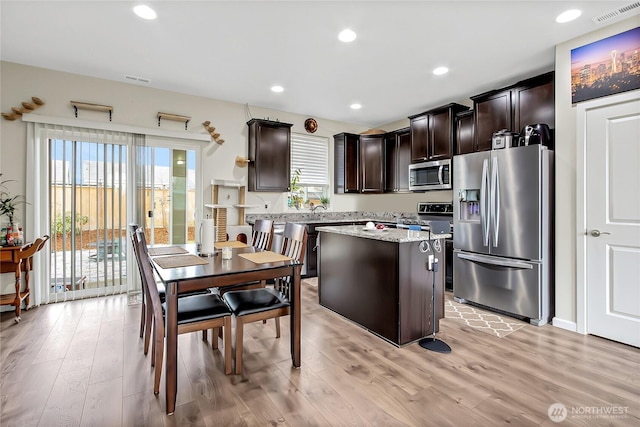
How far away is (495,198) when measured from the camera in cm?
339

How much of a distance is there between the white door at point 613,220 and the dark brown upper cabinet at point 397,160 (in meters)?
2.68

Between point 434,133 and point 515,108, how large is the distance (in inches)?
47.1

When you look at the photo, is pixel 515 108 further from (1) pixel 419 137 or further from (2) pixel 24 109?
(2) pixel 24 109

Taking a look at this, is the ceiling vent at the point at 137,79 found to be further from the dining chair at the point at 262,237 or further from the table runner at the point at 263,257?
the table runner at the point at 263,257

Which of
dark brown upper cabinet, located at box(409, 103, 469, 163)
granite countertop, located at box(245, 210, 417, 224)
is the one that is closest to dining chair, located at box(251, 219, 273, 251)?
granite countertop, located at box(245, 210, 417, 224)

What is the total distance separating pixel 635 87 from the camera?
2621mm

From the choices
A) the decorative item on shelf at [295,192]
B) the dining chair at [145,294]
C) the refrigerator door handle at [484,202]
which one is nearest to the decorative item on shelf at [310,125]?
the decorative item on shelf at [295,192]

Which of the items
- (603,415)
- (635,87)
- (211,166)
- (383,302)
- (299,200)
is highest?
(635,87)

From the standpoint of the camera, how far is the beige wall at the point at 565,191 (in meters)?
3.02

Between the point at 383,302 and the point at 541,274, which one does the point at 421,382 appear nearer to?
the point at 383,302

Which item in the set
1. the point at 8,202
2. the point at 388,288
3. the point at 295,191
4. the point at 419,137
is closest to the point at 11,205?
the point at 8,202

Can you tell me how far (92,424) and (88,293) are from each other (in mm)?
2832

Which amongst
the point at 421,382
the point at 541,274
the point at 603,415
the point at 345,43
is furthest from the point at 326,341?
the point at 345,43

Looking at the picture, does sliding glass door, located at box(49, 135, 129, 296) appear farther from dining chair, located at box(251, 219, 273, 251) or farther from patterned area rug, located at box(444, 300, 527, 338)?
patterned area rug, located at box(444, 300, 527, 338)
